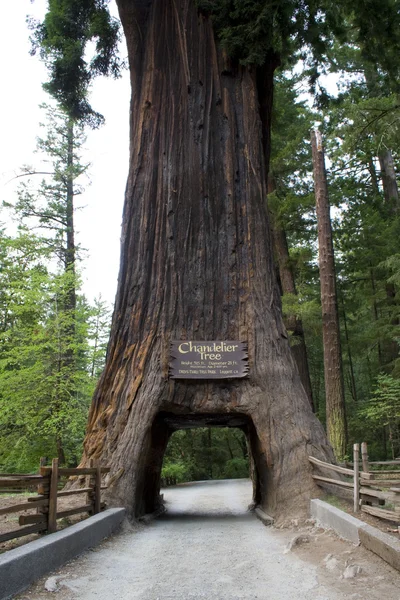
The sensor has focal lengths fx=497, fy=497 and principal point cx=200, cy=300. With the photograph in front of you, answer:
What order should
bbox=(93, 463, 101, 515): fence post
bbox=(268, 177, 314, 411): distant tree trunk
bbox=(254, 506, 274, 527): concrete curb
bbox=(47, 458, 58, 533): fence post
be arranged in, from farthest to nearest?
bbox=(268, 177, 314, 411): distant tree trunk
bbox=(254, 506, 274, 527): concrete curb
bbox=(93, 463, 101, 515): fence post
bbox=(47, 458, 58, 533): fence post

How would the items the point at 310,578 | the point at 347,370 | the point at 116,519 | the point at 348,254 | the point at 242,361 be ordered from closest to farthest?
1. the point at 310,578
2. the point at 116,519
3. the point at 242,361
4. the point at 348,254
5. the point at 347,370

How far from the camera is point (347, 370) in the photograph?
3509 cm

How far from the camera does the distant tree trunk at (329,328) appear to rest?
12.1 m

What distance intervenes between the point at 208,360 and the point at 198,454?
2521cm

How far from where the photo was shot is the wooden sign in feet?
29.6

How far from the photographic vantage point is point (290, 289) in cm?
1752

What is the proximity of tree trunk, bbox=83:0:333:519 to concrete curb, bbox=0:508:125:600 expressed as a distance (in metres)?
1.76

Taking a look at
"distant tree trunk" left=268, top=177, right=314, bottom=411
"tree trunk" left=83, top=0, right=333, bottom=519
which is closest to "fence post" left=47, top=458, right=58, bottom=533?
"tree trunk" left=83, top=0, right=333, bottom=519

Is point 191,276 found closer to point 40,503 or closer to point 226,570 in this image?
point 40,503

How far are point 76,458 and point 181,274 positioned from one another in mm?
10069

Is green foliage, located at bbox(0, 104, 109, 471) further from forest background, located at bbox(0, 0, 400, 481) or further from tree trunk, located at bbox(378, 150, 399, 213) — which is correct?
tree trunk, located at bbox(378, 150, 399, 213)

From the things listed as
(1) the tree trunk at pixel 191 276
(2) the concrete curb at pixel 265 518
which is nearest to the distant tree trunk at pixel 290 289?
(1) the tree trunk at pixel 191 276

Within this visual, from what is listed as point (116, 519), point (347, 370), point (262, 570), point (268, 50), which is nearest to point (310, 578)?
point (262, 570)

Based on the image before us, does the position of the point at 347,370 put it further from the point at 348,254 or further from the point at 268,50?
the point at 268,50
